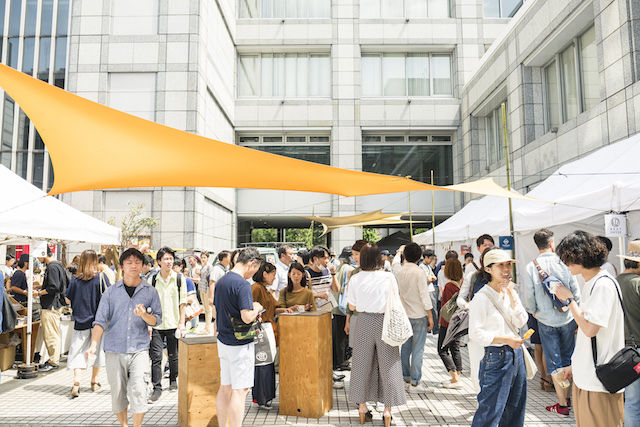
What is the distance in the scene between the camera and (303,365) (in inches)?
213

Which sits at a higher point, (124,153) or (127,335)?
(124,153)

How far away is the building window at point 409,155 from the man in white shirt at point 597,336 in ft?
77.1

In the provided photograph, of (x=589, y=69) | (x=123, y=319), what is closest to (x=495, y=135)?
(x=589, y=69)

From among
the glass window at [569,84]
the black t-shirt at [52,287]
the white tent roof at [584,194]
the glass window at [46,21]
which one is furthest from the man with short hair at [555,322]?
the glass window at [46,21]

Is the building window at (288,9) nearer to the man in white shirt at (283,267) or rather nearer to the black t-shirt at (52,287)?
the man in white shirt at (283,267)

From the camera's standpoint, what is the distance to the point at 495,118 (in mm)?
21750

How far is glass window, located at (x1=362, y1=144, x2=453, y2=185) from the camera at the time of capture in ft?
87.3

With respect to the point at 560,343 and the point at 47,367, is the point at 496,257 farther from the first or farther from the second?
the point at 47,367

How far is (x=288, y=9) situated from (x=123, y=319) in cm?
2525

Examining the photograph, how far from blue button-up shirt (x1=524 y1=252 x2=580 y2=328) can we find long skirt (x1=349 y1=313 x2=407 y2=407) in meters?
1.89

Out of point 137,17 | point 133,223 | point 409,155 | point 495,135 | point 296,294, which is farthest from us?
point 409,155

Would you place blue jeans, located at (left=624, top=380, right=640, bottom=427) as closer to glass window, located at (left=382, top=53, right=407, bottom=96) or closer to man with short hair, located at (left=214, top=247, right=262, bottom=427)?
man with short hair, located at (left=214, top=247, right=262, bottom=427)

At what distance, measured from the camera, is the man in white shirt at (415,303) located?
624 centimetres

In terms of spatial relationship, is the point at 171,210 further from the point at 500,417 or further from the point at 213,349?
the point at 500,417
